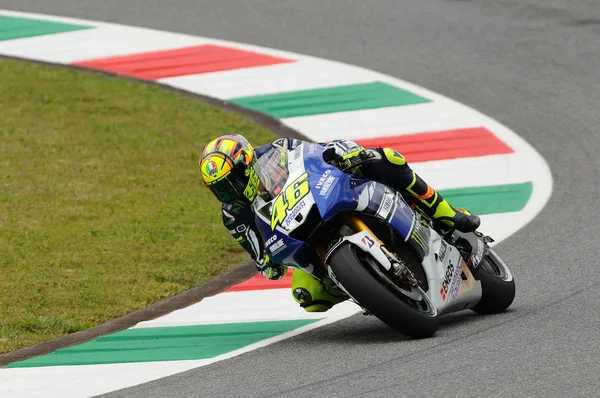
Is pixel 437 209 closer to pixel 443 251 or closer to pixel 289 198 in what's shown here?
pixel 443 251

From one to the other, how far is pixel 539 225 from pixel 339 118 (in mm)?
4137

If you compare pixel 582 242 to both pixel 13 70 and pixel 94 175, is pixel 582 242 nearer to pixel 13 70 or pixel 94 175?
pixel 94 175

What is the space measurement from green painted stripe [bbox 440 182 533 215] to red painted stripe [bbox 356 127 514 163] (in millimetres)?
1020

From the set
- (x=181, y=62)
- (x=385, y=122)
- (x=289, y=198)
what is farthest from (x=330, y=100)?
(x=289, y=198)

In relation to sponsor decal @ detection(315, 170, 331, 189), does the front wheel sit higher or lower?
lower

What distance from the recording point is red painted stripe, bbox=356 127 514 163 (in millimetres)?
12516

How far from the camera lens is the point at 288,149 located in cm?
770

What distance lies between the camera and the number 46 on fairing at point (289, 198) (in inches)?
280

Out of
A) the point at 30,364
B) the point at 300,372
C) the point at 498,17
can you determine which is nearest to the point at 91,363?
the point at 30,364

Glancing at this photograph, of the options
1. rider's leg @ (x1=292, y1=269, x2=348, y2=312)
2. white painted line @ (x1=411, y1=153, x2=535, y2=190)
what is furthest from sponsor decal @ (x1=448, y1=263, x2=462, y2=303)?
white painted line @ (x1=411, y1=153, x2=535, y2=190)

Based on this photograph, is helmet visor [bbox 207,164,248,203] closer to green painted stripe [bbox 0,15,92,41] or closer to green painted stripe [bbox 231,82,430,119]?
green painted stripe [bbox 231,82,430,119]

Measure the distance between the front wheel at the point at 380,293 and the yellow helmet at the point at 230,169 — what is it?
803mm

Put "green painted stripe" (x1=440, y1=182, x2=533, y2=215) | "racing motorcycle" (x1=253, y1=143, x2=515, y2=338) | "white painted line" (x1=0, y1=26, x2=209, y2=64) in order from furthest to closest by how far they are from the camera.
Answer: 1. "white painted line" (x1=0, y1=26, x2=209, y2=64)
2. "green painted stripe" (x1=440, y1=182, x2=533, y2=215)
3. "racing motorcycle" (x1=253, y1=143, x2=515, y2=338)

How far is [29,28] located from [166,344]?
1101cm
